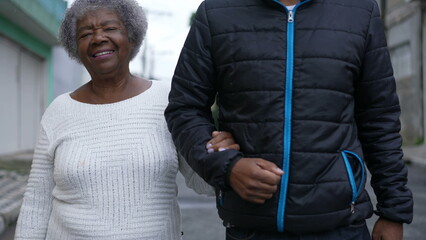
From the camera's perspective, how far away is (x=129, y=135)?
2293 millimetres

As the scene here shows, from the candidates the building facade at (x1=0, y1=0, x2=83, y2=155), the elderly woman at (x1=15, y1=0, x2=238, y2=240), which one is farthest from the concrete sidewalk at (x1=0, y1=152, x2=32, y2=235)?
the elderly woman at (x1=15, y1=0, x2=238, y2=240)

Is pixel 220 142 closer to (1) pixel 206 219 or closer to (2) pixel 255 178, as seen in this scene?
(2) pixel 255 178

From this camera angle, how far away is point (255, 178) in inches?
66.7

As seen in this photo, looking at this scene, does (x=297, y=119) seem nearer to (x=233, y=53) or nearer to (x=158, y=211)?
(x=233, y=53)

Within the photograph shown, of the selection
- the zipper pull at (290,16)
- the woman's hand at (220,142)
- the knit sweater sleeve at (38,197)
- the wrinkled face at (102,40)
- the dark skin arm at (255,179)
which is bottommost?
the knit sweater sleeve at (38,197)

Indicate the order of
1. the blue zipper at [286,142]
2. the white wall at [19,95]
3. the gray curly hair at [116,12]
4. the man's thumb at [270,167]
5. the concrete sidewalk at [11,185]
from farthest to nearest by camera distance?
the white wall at [19,95] < the concrete sidewalk at [11,185] < the gray curly hair at [116,12] < the blue zipper at [286,142] < the man's thumb at [270,167]

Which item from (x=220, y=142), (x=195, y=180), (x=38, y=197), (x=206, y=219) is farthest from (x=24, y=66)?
(x=220, y=142)

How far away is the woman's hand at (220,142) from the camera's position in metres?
1.81

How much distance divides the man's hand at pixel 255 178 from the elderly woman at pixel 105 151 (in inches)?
24.0

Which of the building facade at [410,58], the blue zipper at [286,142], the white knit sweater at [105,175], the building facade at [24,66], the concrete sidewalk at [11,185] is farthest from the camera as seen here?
the building facade at [410,58]

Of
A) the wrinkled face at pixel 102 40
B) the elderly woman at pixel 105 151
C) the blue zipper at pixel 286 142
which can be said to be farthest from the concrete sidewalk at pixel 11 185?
the blue zipper at pixel 286 142

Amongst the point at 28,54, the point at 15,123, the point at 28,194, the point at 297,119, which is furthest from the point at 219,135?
the point at 28,54

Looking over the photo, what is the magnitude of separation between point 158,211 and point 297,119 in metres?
0.75

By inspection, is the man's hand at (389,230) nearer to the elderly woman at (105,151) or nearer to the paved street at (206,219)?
the elderly woman at (105,151)
